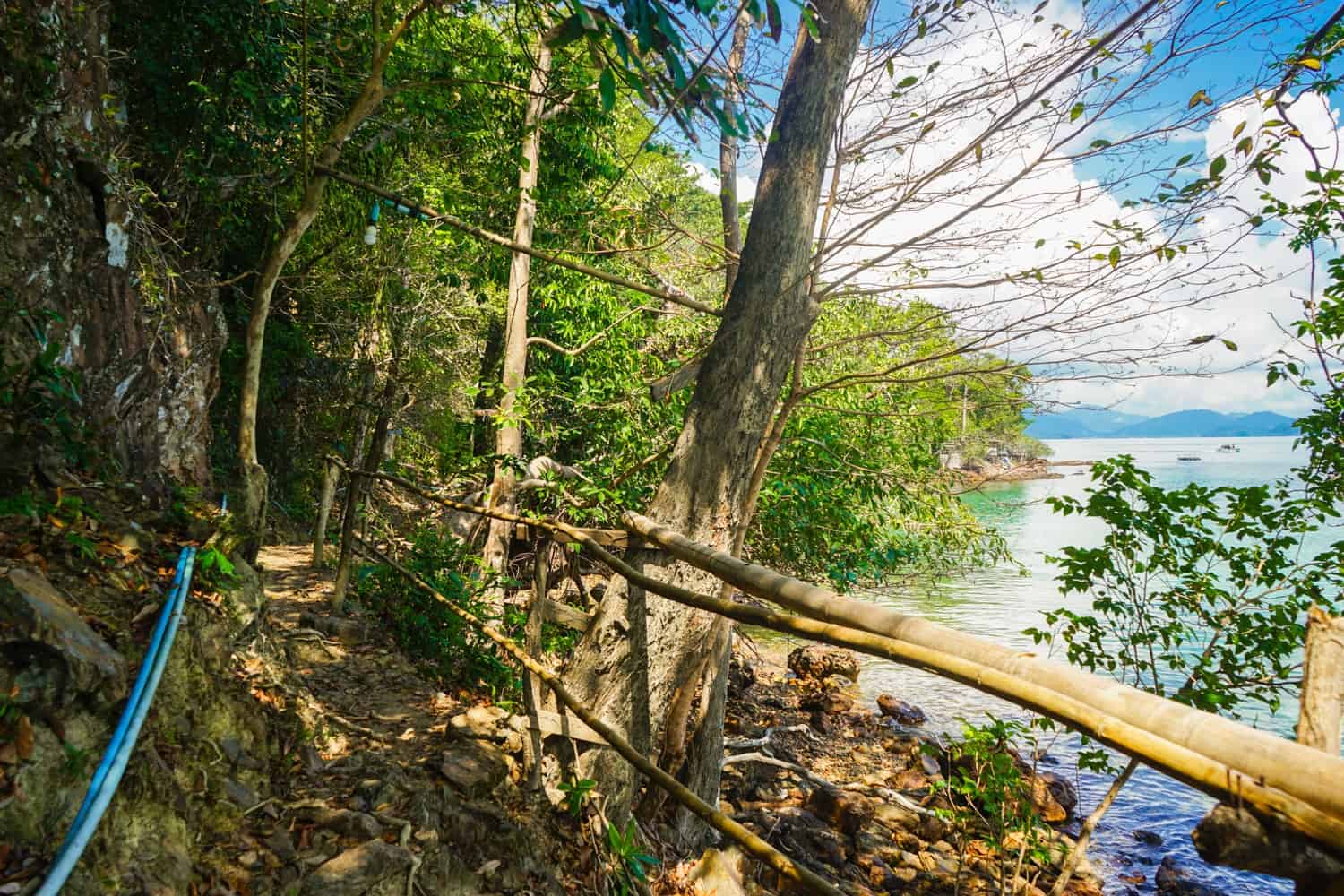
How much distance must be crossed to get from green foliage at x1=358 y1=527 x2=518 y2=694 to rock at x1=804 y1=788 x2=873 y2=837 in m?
4.23

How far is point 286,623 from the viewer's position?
4.89 m

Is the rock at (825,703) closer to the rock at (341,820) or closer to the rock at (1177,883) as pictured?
the rock at (1177,883)

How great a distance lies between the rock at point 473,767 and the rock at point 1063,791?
7.75m

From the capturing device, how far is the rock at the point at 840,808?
6.62 m

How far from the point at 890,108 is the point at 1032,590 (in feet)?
48.0

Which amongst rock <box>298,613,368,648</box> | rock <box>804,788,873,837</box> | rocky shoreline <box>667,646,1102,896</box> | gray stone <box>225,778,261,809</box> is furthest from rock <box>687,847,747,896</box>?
rock <box>804,788,873,837</box>

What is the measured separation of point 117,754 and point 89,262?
9.41 ft

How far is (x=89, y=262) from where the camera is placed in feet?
10.7

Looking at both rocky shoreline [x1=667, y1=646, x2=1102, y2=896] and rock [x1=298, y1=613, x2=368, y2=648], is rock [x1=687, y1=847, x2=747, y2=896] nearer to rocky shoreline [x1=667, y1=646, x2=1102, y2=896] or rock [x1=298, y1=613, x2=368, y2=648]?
rocky shoreline [x1=667, y1=646, x2=1102, y2=896]

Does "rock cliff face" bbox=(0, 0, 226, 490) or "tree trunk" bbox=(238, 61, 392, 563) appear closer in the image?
"rock cliff face" bbox=(0, 0, 226, 490)

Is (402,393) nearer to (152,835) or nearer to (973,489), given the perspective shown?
(973,489)

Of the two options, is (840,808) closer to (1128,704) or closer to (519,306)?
(519,306)

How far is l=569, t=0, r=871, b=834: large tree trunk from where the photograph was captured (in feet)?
10.2

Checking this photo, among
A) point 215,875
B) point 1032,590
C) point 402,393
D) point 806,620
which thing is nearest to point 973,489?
point 806,620
